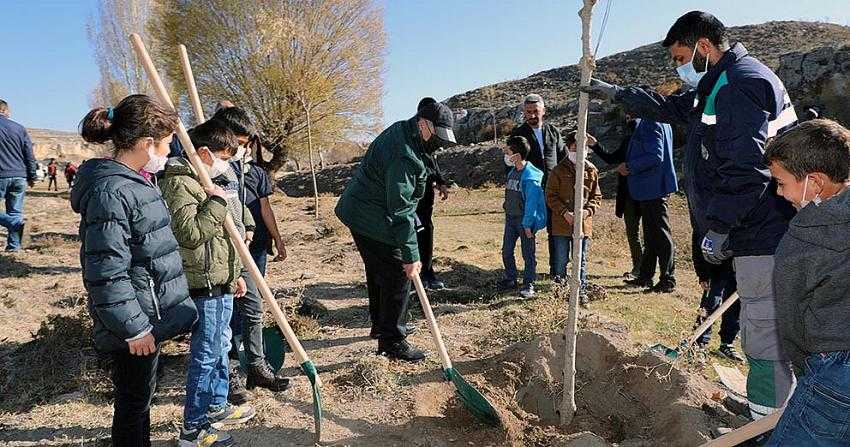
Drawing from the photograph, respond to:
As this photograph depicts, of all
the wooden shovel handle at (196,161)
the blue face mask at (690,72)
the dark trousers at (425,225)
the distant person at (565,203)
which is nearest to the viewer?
the wooden shovel handle at (196,161)

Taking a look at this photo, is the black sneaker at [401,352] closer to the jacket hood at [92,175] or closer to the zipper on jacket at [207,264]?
the zipper on jacket at [207,264]

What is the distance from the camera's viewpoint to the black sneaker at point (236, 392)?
11.8 ft

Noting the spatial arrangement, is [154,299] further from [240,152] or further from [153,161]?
[240,152]

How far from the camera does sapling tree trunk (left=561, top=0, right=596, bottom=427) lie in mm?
2840

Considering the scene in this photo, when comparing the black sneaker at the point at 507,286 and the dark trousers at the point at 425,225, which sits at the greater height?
the dark trousers at the point at 425,225

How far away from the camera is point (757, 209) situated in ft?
8.84

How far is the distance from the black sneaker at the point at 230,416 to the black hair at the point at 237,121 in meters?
1.65

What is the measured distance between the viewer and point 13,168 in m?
7.19

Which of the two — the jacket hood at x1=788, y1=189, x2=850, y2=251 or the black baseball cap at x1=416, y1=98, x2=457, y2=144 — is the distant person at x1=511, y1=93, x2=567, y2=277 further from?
the jacket hood at x1=788, y1=189, x2=850, y2=251

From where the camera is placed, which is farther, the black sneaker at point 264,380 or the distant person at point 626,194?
the distant person at point 626,194

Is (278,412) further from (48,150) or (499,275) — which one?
(48,150)

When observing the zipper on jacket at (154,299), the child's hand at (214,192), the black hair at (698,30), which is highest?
the black hair at (698,30)

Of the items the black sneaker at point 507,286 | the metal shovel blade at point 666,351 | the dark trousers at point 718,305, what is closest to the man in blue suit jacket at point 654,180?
the dark trousers at point 718,305

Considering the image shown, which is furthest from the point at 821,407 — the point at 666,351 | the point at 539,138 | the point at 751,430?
the point at 539,138
